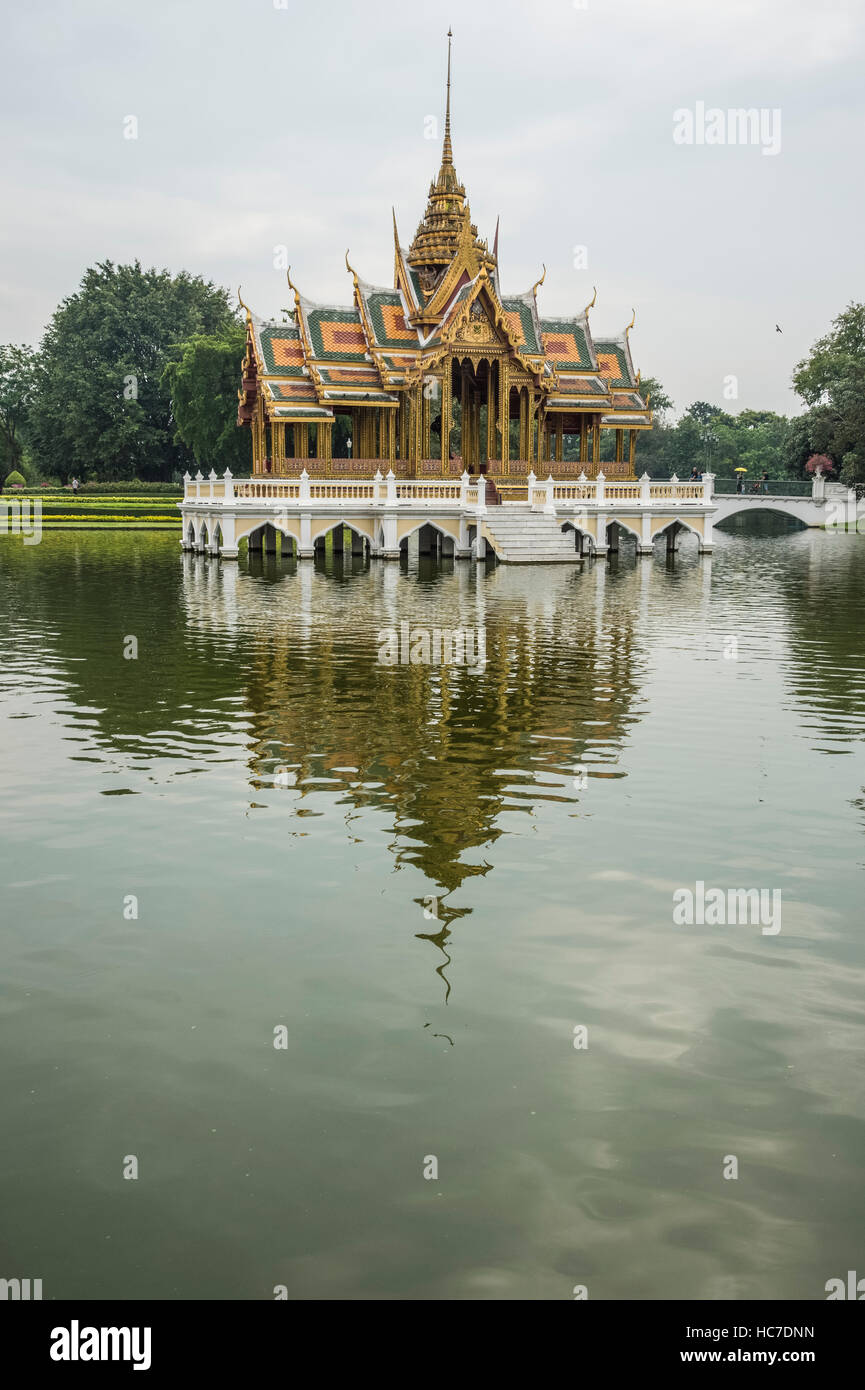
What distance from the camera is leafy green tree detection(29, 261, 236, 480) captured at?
77.5m

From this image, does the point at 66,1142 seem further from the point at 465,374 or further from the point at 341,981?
the point at 465,374

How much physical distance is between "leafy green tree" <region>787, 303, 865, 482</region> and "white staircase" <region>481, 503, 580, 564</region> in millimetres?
34853

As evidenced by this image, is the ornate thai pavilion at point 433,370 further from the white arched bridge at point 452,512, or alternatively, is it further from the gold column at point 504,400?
the white arched bridge at point 452,512

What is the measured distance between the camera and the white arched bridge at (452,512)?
3659 cm

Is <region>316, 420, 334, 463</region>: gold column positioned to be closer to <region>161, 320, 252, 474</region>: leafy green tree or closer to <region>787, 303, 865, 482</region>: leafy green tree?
<region>161, 320, 252, 474</region>: leafy green tree

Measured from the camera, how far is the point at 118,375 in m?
77.6

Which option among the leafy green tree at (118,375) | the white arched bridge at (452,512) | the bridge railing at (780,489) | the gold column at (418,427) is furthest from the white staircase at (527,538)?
the leafy green tree at (118,375)

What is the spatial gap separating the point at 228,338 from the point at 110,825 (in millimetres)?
60506

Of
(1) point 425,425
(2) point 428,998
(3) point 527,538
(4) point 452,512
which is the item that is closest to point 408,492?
(4) point 452,512

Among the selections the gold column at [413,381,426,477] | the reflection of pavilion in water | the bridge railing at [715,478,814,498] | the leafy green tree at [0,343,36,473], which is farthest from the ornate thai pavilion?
the leafy green tree at [0,343,36,473]

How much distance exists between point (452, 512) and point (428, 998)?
106ft

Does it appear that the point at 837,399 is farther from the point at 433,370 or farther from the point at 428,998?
the point at 428,998
